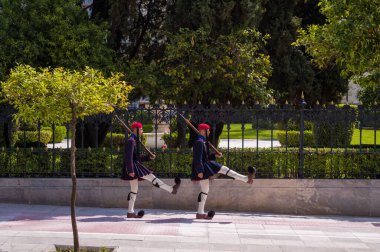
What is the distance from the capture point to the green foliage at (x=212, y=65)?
13492mm

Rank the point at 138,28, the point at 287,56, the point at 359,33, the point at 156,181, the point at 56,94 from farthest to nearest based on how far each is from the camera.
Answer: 1. the point at 138,28
2. the point at 287,56
3. the point at 156,181
4. the point at 359,33
5. the point at 56,94

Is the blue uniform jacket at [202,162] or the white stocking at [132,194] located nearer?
the blue uniform jacket at [202,162]

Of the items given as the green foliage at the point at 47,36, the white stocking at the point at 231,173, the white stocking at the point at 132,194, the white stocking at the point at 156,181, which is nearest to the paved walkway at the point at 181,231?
the white stocking at the point at 132,194

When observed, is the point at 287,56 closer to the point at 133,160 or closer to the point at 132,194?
the point at 133,160

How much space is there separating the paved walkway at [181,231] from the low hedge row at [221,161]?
827mm

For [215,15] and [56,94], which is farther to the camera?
[215,15]

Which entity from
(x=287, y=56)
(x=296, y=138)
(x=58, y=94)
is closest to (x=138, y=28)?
(x=287, y=56)

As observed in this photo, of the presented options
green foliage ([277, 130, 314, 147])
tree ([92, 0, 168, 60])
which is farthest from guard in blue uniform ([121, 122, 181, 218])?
green foliage ([277, 130, 314, 147])

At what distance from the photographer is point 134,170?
10828 millimetres

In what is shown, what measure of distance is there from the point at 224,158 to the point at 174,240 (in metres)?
3.56

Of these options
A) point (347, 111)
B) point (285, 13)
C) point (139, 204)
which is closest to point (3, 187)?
point (139, 204)

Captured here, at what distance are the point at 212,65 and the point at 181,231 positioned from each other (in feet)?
16.9

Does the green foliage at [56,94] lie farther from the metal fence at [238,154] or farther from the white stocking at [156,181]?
the metal fence at [238,154]

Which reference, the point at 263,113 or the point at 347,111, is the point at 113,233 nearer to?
the point at 263,113
